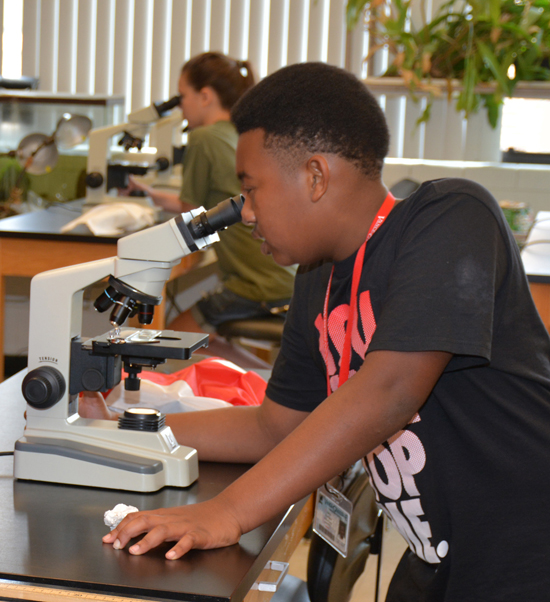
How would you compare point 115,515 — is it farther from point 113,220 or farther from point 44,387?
point 113,220

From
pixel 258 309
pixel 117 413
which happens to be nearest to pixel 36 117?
pixel 258 309

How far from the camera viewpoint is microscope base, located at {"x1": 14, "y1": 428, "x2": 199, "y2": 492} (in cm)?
97

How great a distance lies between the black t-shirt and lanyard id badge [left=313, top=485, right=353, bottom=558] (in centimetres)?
12

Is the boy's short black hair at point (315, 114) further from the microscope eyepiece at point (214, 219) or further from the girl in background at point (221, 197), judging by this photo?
the girl in background at point (221, 197)

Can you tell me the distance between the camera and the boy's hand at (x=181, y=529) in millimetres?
801

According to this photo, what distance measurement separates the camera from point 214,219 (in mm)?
944

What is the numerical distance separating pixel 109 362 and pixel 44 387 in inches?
3.5

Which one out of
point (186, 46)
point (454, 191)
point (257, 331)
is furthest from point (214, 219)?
point (186, 46)

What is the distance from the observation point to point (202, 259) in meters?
3.31

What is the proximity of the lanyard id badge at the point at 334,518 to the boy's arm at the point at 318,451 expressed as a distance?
267mm

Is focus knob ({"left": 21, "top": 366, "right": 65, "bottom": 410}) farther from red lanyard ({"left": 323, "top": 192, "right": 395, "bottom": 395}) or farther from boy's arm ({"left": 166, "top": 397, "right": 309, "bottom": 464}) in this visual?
red lanyard ({"left": 323, "top": 192, "right": 395, "bottom": 395})

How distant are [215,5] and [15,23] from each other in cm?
116

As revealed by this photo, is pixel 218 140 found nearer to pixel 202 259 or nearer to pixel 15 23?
pixel 202 259

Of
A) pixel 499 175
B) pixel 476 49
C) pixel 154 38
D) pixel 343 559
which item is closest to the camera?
pixel 343 559
